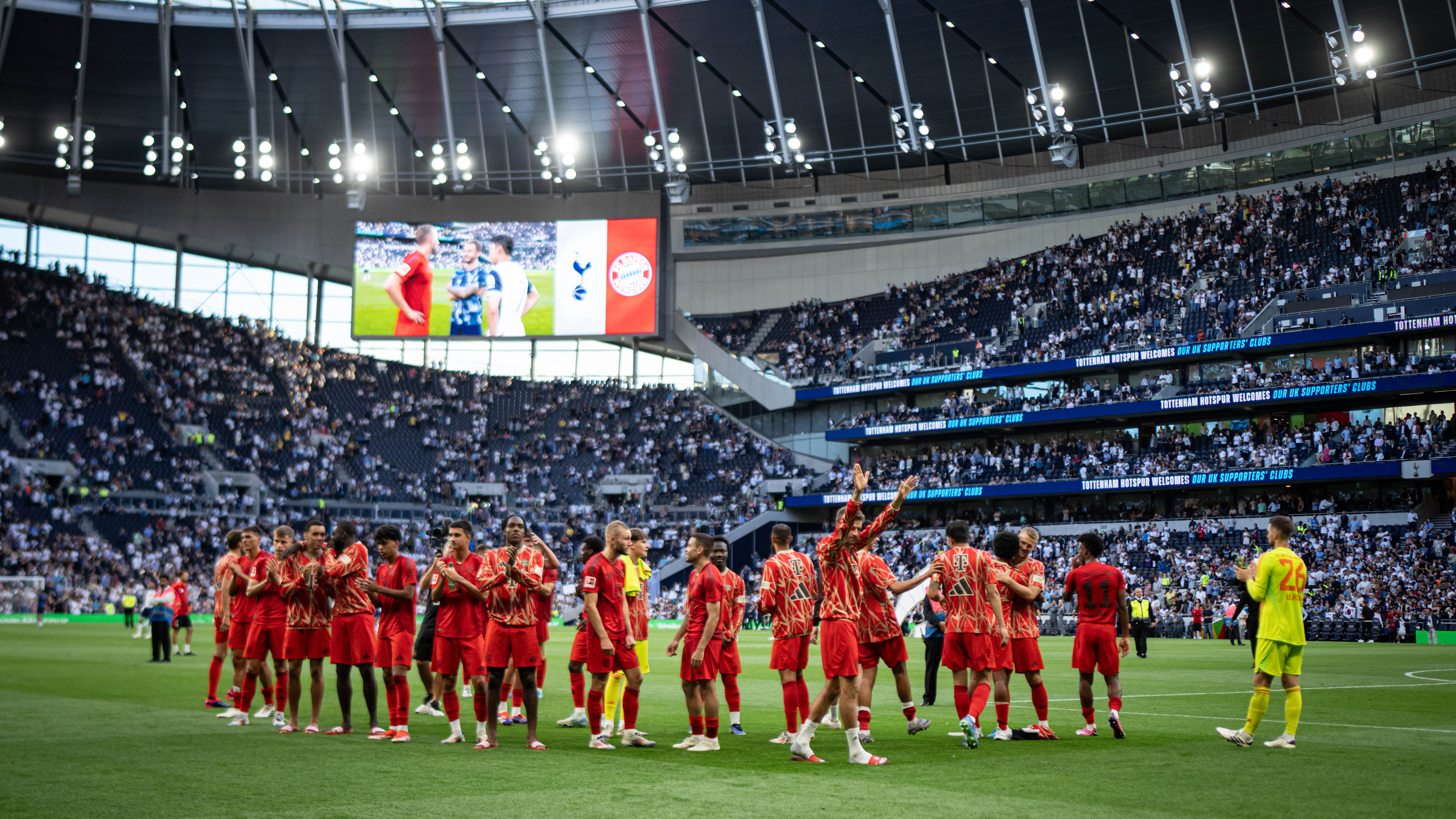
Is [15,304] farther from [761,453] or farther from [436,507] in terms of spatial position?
[761,453]

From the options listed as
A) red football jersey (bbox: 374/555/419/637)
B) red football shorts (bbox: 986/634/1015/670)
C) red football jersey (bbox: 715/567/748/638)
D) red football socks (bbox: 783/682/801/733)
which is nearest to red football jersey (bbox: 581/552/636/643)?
red football jersey (bbox: 715/567/748/638)

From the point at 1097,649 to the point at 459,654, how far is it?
624 centimetres

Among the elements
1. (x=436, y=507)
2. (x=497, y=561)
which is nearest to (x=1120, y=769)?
(x=497, y=561)

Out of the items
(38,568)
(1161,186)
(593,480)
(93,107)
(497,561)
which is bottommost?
(497,561)

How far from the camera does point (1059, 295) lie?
2216 inches

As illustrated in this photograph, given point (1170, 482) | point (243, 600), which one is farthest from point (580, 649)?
point (1170, 482)

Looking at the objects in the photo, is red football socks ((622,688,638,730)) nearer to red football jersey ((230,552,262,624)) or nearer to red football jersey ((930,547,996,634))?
red football jersey ((930,547,996,634))

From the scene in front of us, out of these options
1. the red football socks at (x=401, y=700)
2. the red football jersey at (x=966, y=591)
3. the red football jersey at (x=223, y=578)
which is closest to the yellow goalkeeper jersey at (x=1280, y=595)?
the red football jersey at (x=966, y=591)

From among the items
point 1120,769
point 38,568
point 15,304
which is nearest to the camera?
point 1120,769

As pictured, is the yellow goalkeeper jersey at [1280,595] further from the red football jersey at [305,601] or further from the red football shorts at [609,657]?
the red football jersey at [305,601]

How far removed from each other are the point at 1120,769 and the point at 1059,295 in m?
48.7

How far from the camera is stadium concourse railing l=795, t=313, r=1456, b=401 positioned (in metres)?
44.3

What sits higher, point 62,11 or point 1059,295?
point 62,11

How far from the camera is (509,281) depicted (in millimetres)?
59531
